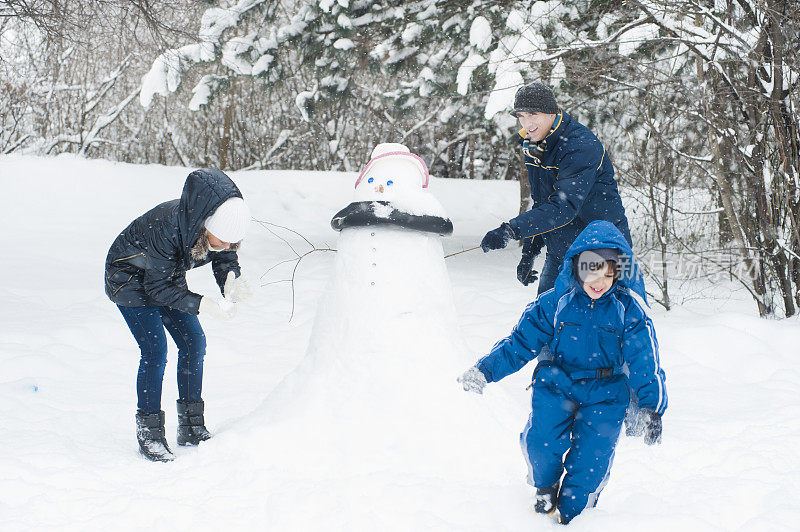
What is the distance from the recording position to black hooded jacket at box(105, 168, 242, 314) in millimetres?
2893

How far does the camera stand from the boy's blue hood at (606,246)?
2314 millimetres

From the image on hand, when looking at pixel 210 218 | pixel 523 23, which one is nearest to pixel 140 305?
pixel 210 218

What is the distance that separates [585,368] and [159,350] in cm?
180

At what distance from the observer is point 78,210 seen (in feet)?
29.4

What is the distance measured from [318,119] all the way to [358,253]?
9473mm

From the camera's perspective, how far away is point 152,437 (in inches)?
119

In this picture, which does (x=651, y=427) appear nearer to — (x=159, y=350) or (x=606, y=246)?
(x=606, y=246)

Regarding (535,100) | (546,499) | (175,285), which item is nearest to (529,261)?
(535,100)

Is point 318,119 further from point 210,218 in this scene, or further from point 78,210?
point 210,218

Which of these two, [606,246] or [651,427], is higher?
[606,246]

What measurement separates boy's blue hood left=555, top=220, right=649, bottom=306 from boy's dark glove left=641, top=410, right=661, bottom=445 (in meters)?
0.40

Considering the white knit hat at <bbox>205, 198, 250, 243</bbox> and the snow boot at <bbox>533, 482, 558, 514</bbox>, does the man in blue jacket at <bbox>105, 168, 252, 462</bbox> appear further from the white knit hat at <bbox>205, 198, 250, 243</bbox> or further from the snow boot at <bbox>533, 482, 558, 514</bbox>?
the snow boot at <bbox>533, 482, 558, 514</bbox>

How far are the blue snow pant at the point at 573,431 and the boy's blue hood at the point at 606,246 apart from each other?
0.29 metres

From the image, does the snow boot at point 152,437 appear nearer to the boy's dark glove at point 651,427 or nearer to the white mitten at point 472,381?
the white mitten at point 472,381
